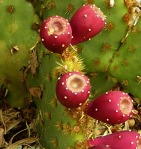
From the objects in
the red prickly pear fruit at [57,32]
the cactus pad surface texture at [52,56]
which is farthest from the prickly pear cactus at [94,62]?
the red prickly pear fruit at [57,32]

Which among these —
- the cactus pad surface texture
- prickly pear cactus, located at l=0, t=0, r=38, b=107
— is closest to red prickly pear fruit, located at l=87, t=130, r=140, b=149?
the cactus pad surface texture

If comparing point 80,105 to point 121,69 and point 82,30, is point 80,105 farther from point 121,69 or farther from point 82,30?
point 121,69

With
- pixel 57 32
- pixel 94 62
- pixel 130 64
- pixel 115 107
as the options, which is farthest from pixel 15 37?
pixel 115 107

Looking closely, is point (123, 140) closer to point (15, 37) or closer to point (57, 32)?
point (57, 32)

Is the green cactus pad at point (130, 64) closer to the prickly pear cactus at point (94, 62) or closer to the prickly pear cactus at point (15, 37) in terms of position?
the prickly pear cactus at point (94, 62)

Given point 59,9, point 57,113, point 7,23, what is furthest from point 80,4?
point 57,113
